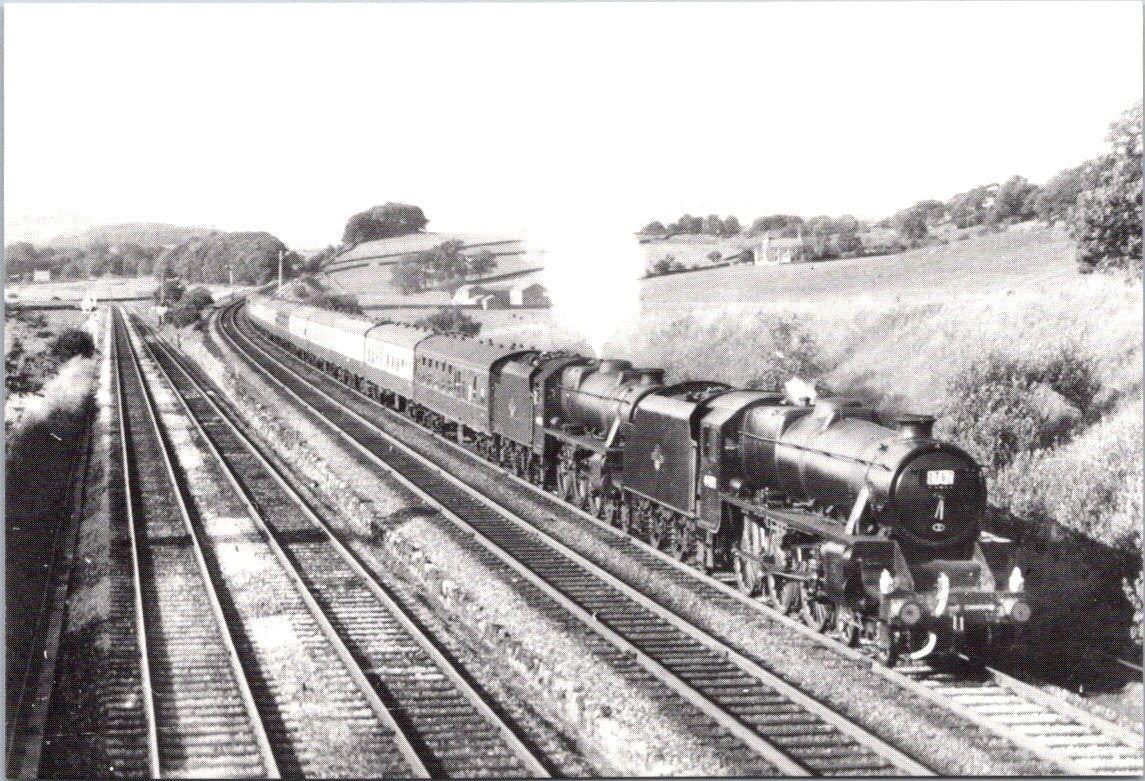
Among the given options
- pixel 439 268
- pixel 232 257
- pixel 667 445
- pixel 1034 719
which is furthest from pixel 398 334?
pixel 232 257

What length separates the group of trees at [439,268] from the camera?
97.6m

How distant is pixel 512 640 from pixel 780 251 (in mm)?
64867

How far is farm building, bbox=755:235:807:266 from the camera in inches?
2867

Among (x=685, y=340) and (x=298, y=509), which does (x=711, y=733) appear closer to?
(x=298, y=509)

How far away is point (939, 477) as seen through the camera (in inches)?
527

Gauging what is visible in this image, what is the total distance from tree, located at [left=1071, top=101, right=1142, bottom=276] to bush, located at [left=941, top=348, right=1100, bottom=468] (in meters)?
2.66

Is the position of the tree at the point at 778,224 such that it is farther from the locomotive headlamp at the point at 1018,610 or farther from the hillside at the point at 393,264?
the locomotive headlamp at the point at 1018,610

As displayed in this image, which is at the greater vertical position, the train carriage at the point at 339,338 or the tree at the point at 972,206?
the tree at the point at 972,206

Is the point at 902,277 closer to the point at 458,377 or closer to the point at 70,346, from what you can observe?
the point at 458,377

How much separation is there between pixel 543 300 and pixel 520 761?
73.1m

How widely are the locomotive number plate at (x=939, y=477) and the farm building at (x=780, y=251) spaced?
57.9 metres

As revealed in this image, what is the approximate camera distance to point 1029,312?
101 ft

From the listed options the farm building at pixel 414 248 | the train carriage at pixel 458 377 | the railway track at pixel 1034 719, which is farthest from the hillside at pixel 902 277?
the farm building at pixel 414 248

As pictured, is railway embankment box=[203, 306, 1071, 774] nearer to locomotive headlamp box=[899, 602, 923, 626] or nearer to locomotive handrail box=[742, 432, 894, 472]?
locomotive headlamp box=[899, 602, 923, 626]
